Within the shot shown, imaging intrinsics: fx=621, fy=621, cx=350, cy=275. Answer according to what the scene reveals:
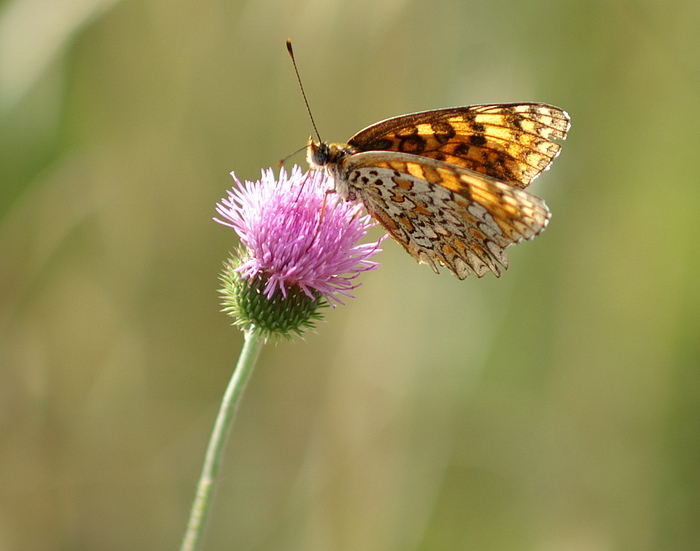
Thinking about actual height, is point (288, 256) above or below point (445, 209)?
below

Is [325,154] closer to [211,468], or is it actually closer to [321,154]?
[321,154]

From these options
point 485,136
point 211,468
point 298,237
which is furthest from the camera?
point 485,136

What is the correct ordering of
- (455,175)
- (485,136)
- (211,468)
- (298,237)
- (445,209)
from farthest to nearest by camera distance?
(485,136) < (298,237) < (445,209) < (455,175) < (211,468)

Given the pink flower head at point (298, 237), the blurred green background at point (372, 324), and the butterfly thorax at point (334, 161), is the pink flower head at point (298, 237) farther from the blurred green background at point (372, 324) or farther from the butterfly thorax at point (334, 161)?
the blurred green background at point (372, 324)

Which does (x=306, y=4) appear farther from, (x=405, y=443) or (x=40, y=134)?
(x=405, y=443)

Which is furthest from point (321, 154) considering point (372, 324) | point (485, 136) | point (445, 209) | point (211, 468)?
point (372, 324)

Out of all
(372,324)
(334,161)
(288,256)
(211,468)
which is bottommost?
(211,468)

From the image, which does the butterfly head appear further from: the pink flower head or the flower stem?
the flower stem

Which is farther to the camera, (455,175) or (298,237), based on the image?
(298,237)
